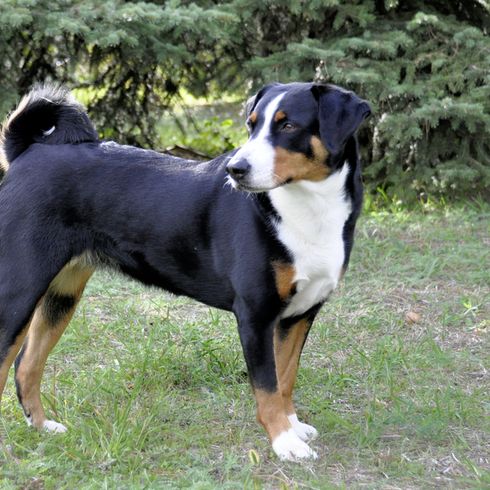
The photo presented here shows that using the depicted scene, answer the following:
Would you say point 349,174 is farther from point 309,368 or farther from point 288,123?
point 309,368

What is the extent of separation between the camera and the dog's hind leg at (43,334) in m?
3.84

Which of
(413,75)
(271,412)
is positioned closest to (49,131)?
(271,412)

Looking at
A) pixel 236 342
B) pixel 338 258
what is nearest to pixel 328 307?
pixel 236 342

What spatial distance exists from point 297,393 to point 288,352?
50 cm

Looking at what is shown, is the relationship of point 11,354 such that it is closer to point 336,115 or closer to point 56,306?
point 56,306

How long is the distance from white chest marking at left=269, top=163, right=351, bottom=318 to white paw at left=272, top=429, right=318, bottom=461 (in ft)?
1.61

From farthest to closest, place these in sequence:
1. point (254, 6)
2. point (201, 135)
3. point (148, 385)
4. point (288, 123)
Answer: point (201, 135) → point (254, 6) → point (148, 385) → point (288, 123)

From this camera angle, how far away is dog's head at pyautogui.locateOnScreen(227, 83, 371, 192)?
10.8 feet

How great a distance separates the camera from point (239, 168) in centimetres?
325

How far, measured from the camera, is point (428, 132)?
6.89 m

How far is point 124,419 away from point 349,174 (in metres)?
1.33

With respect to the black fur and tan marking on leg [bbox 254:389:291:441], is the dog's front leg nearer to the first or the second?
tan marking on leg [bbox 254:389:291:441]

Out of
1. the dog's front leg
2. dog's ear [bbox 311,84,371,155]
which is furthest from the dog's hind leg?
dog's ear [bbox 311,84,371,155]

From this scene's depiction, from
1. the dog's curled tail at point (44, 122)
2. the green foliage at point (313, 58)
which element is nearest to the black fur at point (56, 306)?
the dog's curled tail at point (44, 122)
